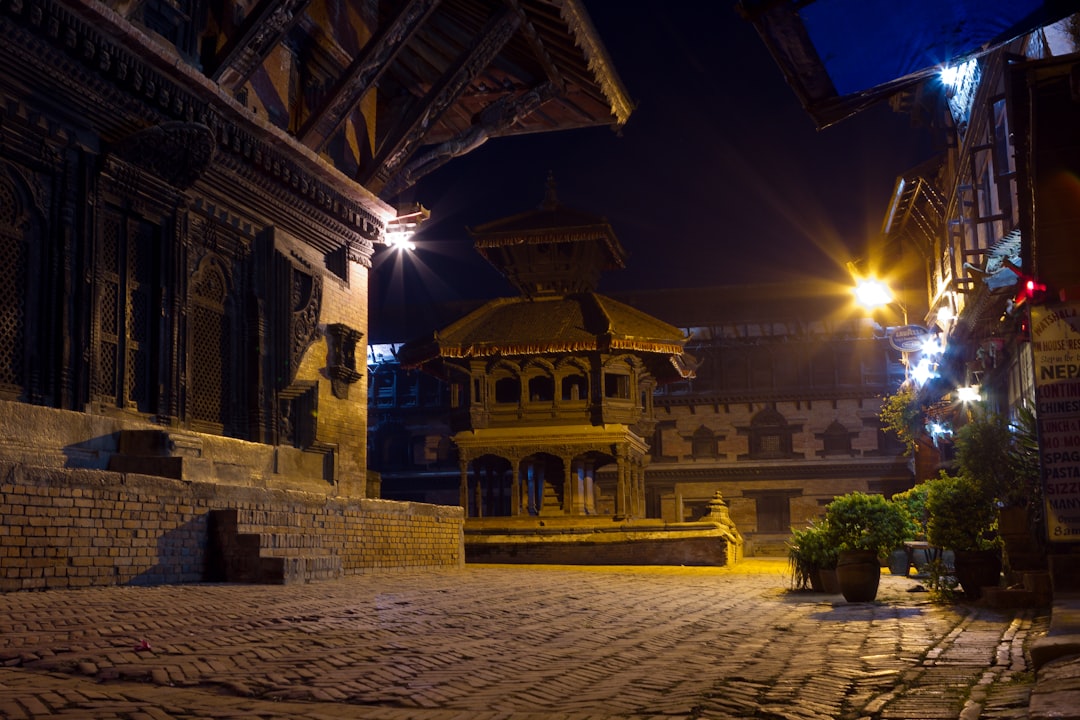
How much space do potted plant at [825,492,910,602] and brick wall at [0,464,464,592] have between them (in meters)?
6.74

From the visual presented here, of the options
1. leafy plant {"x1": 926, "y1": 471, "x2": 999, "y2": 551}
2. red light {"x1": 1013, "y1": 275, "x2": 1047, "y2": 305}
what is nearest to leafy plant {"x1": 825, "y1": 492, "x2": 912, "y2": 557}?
leafy plant {"x1": 926, "y1": 471, "x2": 999, "y2": 551}

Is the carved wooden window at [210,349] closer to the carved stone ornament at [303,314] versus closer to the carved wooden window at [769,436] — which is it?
the carved stone ornament at [303,314]

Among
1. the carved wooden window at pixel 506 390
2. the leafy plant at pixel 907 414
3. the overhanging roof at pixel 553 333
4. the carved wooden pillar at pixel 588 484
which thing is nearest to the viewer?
the leafy plant at pixel 907 414

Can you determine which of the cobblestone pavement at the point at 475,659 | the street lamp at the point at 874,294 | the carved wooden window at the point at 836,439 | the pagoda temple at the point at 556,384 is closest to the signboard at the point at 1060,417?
the cobblestone pavement at the point at 475,659

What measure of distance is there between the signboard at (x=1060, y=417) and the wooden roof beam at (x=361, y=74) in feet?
41.9

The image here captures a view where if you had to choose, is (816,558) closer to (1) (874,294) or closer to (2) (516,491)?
(1) (874,294)

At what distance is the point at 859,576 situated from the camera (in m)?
12.2

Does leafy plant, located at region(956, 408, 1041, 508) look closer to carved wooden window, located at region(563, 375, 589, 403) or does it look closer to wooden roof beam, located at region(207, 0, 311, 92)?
wooden roof beam, located at region(207, 0, 311, 92)

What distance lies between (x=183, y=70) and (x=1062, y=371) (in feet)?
38.5

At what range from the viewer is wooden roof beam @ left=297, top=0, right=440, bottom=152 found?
18686 millimetres

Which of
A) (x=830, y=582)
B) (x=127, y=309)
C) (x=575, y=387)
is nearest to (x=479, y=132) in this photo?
(x=127, y=309)

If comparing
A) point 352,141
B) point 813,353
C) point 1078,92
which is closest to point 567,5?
point 352,141

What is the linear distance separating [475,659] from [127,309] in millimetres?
10085

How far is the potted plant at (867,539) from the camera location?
40.3 feet
